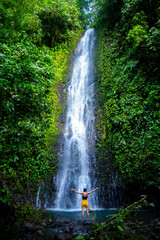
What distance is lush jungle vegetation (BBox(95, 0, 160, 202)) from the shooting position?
6.10 m

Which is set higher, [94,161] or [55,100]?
[55,100]

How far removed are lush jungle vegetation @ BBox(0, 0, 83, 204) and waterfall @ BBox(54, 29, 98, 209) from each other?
2.68 feet

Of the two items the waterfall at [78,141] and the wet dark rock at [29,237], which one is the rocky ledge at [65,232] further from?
the waterfall at [78,141]

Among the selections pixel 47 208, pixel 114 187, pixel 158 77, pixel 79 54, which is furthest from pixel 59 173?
pixel 79 54

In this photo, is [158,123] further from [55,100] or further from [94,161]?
[55,100]

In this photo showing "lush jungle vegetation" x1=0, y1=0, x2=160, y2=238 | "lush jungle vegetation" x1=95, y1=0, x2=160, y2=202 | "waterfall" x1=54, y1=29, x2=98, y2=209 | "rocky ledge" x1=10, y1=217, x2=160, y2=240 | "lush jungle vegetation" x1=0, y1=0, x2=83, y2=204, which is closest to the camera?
"rocky ledge" x1=10, y1=217, x2=160, y2=240

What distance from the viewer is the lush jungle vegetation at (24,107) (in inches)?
176

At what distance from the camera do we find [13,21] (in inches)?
342

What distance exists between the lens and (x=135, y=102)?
7156 millimetres

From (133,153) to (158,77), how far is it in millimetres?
3559

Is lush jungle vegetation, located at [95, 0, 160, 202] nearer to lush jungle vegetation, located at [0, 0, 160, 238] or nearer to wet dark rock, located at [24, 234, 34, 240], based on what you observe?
lush jungle vegetation, located at [0, 0, 160, 238]

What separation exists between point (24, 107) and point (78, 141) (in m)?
5.29

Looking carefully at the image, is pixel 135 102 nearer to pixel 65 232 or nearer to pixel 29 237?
pixel 65 232

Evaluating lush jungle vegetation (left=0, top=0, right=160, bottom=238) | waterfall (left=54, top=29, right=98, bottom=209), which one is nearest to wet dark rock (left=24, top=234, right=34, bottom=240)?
lush jungle vegetation (left=0, top=0, right=160, bottom=238)
